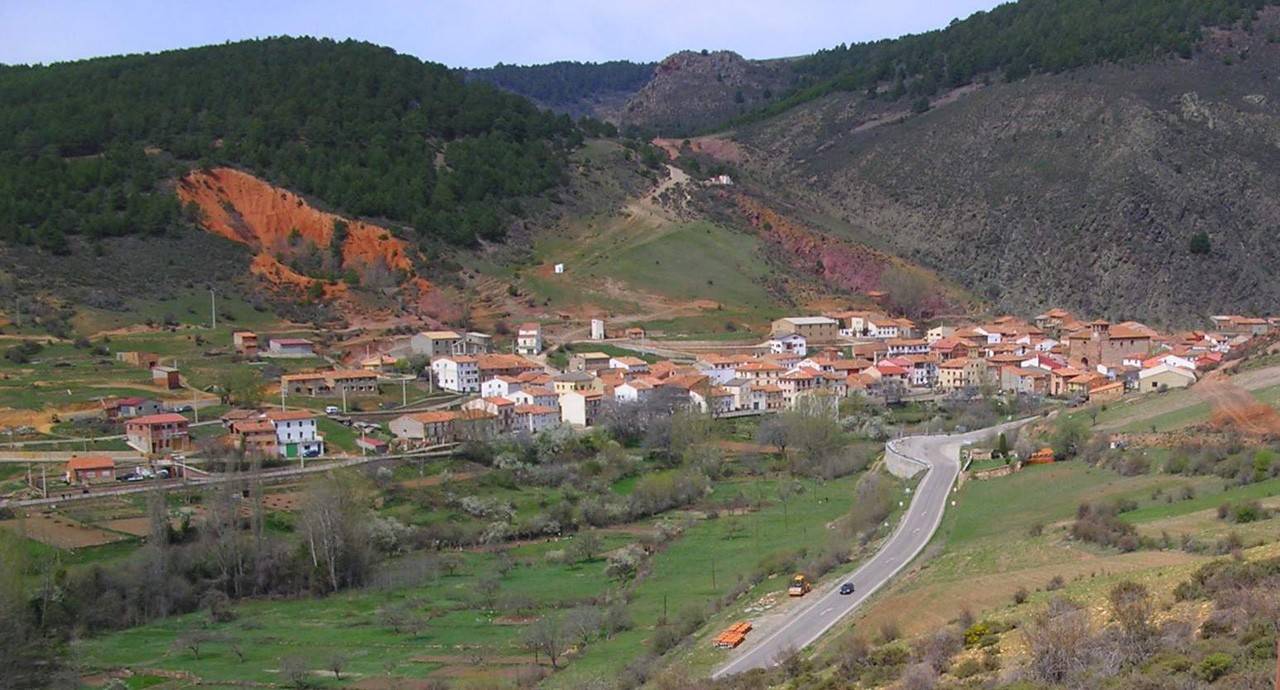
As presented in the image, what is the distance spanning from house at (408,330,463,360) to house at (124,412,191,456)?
1803 centimetres

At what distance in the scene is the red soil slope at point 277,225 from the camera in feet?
233

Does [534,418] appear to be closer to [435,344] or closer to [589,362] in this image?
[589,362]

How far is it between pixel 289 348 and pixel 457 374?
7.21 meters

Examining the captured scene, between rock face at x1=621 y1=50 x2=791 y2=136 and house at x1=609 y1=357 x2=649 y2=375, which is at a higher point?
rock face at x1=621 y1=50 x2=791 y2=136

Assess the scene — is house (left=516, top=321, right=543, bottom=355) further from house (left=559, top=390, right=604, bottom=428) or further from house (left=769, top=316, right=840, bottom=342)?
house (left=769, top=316, right=840, bottom=342)

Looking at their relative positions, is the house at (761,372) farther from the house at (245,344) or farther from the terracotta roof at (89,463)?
the terracotta roof at (89,463)

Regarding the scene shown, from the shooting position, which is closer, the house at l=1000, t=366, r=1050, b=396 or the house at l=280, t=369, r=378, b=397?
the house at l=280, t=369, r=378, b=397

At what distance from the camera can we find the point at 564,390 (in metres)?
54.9

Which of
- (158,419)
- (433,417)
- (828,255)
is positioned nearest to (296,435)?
(158,419)

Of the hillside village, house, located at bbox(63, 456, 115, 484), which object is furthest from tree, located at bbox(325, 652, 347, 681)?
the hillside village

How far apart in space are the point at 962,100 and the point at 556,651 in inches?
3426

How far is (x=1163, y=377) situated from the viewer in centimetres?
4803

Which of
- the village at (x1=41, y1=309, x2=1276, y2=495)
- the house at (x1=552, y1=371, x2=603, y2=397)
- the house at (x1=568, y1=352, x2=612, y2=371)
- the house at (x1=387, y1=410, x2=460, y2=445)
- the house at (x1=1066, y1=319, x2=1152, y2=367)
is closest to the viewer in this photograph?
the village at (x1=41, y1=309, x2=1276, y2=495)

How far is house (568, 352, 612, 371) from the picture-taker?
59969 millimetres
